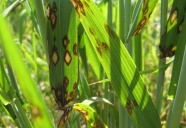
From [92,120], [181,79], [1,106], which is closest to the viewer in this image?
[181,79]

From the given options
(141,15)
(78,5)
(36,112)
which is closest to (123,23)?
(141,15)

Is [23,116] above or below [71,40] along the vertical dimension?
below

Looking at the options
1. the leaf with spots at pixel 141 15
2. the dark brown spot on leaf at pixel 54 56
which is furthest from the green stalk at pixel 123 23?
the dark brown spot on leaf at pixel 54 56

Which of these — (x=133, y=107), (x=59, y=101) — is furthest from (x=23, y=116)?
(x=133, y=107)

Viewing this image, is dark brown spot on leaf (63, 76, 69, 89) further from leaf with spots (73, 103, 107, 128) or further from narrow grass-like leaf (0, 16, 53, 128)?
narrow grass-like leaf (0, 16, 53, 128)

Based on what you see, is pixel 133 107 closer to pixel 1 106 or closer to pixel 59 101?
pixel 59 101

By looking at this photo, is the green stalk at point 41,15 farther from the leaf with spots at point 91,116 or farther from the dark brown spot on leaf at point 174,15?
the dark brown spot on leaf at point 174,15
